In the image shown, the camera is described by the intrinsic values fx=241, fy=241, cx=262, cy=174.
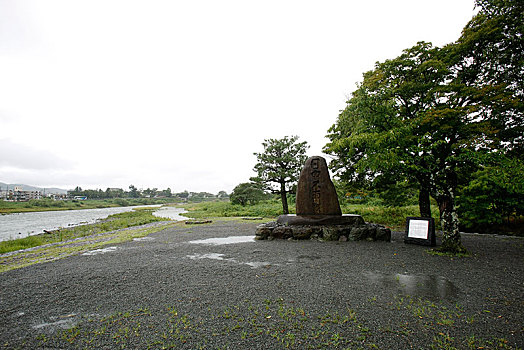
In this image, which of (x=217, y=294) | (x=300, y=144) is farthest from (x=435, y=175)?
(x=300, y=144)

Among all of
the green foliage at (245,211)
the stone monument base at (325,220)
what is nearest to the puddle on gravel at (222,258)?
the stone monument base at (325,220)

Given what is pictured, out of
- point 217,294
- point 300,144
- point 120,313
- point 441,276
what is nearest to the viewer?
point 120,313

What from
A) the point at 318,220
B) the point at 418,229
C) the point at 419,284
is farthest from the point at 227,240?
the point at 418,229

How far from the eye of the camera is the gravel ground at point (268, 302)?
285 cm

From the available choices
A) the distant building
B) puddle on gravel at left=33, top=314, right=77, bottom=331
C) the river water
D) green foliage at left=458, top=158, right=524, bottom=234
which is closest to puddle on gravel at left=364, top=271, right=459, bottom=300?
puddle on gravel at left=33, top=314, right=77, bottom=331

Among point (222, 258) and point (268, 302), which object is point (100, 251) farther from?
point (268, 302)

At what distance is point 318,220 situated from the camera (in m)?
9.78

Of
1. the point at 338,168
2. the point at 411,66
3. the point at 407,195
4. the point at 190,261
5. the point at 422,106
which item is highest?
the point at 411,66

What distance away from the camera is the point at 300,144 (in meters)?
21.1

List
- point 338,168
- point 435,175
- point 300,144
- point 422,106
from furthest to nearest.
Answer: point 300,144, point 338,168, point 422,106, point 435,175

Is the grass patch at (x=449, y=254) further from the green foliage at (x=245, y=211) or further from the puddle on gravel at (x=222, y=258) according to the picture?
the green foliage at (x=245, y=211)

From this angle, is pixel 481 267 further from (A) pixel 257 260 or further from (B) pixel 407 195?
(B) pixel 407 195

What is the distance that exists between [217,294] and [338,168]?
10494mm

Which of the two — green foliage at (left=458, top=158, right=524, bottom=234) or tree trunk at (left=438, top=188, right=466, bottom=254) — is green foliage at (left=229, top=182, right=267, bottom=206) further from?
tree trunk at (left=438, top=188, right=466, bottom=254)
